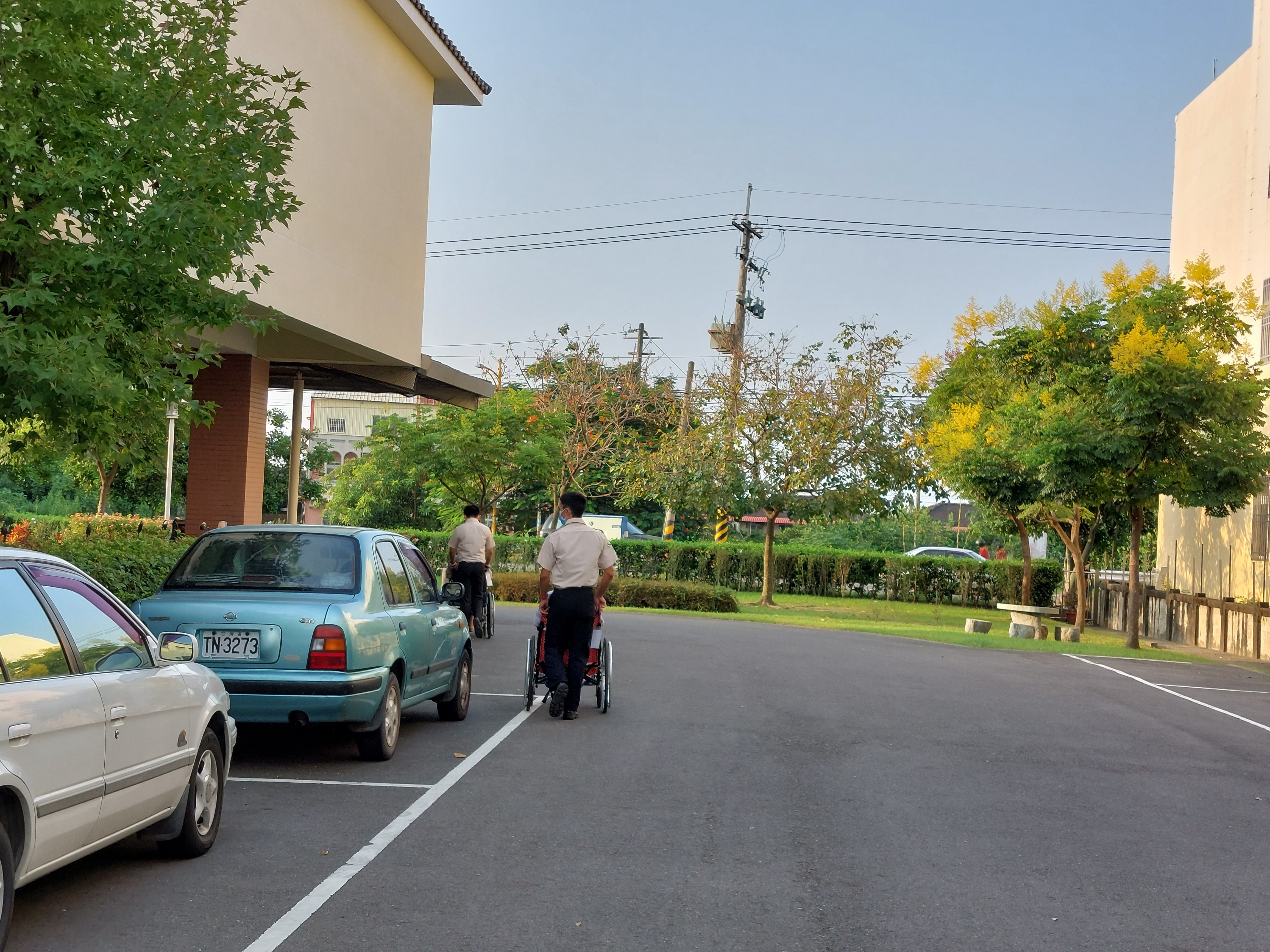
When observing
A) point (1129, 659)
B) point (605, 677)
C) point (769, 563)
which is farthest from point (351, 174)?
point (769, 563)

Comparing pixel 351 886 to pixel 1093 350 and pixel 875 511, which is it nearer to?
pixel 1093 350

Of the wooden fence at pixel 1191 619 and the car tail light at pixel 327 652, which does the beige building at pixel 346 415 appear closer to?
the wooden fence at pixel 1191 619

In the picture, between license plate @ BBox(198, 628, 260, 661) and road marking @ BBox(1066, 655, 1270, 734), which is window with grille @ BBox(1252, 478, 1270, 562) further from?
license plate @ BBox(198, 628, 260, 661)

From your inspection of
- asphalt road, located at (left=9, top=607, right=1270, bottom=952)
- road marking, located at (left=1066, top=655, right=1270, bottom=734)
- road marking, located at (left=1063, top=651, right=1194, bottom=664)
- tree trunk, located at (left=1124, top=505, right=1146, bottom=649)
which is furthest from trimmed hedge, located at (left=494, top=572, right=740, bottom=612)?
asphalt road, located at (left=9, top=607, right=1270, bottom=952)

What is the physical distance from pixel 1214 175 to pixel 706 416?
13704 millimetres

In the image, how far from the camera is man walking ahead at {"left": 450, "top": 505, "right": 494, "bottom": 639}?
16828mm

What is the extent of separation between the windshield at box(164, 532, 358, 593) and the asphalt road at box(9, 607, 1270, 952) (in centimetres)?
121

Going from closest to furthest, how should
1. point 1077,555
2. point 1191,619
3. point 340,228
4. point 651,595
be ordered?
point 340,228 < point 1191,619 < point 1077,555 < point 651,595

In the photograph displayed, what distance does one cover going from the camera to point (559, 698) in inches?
432

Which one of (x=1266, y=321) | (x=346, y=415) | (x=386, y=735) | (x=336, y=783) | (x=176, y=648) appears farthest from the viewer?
(x=346, y=415)

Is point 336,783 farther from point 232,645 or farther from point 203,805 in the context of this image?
point 203,805

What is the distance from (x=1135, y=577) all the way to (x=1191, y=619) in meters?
3.19

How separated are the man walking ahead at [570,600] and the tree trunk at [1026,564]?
22031 mm

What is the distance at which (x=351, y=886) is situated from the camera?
5793 mm
